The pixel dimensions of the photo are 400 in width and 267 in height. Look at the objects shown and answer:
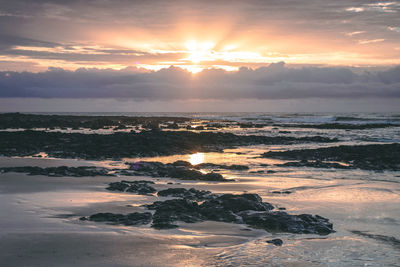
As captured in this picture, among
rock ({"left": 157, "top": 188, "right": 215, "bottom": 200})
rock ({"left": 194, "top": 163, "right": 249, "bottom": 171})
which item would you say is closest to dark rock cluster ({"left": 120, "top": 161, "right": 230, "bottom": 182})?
rock ({"left": 194, "top": 163, "right": 249, "bottom": 171})

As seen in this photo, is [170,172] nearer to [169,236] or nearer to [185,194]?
[185,194]

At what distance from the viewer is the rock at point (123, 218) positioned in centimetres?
801

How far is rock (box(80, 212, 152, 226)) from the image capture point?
315 inches

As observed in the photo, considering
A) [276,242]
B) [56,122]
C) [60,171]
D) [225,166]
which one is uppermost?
[56,122]

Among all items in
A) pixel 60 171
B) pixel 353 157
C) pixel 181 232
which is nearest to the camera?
pixel 181 232

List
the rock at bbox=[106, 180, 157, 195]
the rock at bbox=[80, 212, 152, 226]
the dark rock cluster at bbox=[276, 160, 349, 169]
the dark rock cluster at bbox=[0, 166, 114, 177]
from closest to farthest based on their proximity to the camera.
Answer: the rock at bbox=[80, 212, 152, 226]
the rock at bbox=[106, 180, 157, 195]
the dark rock cluster at bbox=[0, 166, 114, 177]
the dark rock cluster at bbox=[276, 160, 349, 169]

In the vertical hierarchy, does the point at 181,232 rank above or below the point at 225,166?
above

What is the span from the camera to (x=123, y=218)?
26.8 feet

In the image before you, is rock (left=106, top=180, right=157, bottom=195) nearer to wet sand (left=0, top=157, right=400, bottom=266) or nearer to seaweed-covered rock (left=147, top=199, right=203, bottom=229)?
wet sand (left=0, top=157, right=400, bottom=266)

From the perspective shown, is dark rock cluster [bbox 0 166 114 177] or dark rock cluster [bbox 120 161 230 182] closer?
dark rock cluster [bbox 0 166 114 177]

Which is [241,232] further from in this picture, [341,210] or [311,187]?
[311,187]

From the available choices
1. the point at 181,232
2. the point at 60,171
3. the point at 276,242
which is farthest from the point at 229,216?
the point at 60,171

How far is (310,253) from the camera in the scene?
6.62 meters

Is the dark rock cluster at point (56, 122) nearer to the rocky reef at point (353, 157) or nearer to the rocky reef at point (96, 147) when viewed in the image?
the rocky reef at point (96, 147)
